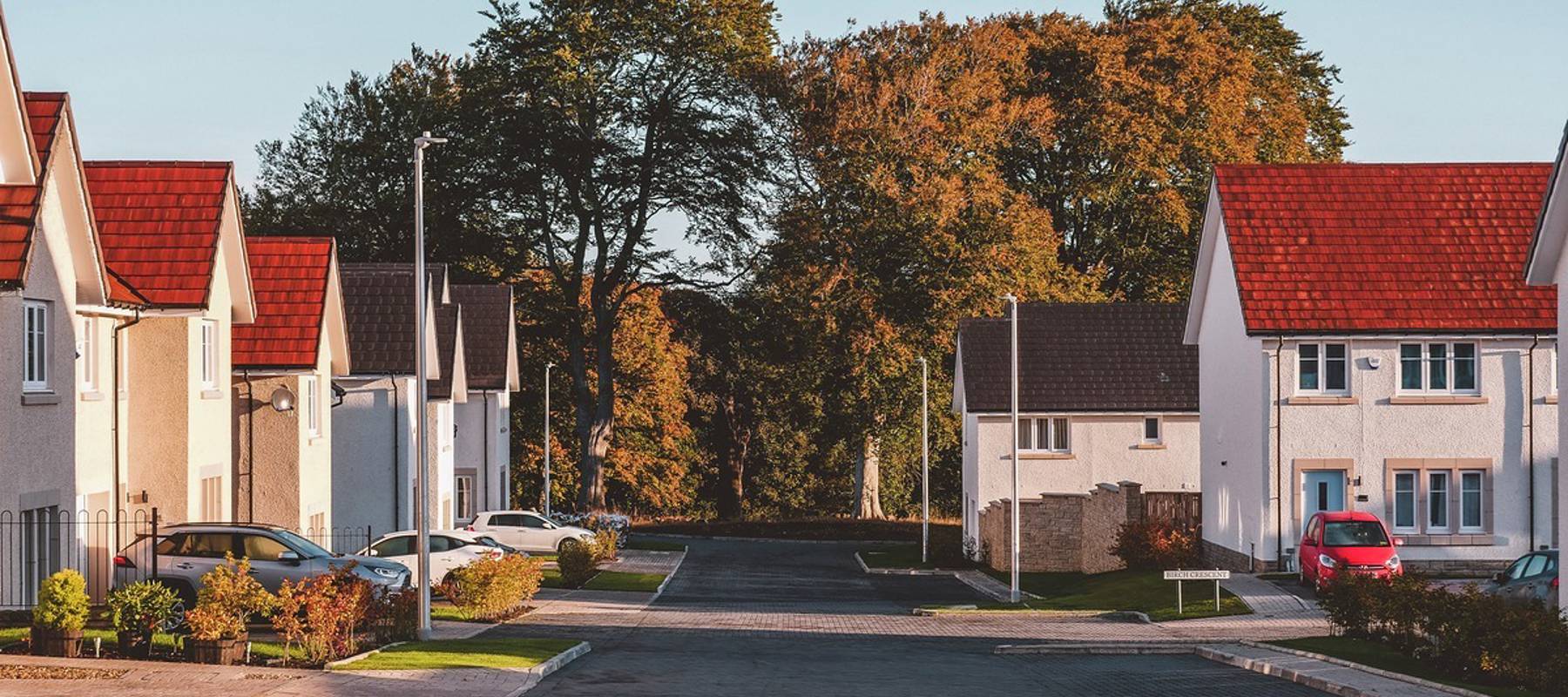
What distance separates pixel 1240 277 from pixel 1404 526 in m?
6.75

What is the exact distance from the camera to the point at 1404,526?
40875 millimetres

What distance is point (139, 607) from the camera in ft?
76.2

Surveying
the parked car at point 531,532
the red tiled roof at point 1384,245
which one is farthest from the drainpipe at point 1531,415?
the parked car at point 531,532

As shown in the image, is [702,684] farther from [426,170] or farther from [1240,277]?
[426,170]

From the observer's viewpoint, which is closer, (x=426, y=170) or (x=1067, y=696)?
(x=1067, y=696)

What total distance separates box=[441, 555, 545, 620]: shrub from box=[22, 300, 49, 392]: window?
9631 mm

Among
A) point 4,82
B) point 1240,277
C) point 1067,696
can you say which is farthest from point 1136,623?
point 4,82

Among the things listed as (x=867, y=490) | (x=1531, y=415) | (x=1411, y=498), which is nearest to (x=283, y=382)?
(x=1411, y=498)

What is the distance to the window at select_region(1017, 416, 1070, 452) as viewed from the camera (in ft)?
190

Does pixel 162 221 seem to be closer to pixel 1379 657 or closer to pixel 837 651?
pixel 837 651

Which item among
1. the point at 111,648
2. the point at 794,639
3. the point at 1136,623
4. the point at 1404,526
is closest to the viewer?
the point at 111,648

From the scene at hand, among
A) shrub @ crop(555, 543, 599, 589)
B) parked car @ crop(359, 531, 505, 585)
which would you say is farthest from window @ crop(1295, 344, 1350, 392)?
parked car @ crop(359, 531, 505, 585)

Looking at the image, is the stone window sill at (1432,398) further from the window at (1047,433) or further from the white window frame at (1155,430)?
the window at (1047,433)

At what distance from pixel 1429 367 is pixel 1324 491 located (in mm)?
3772
